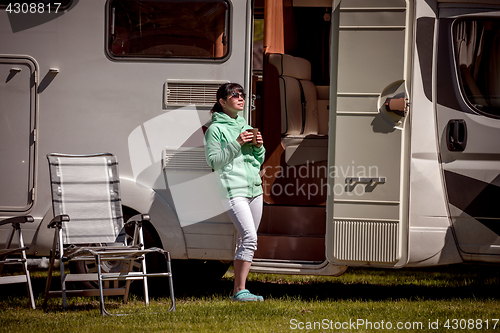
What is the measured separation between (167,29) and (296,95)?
1.68 metres

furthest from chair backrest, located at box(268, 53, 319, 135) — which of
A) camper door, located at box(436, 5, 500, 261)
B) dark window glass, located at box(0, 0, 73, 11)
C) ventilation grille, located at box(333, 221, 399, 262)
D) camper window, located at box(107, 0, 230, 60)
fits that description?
dark window glass, located at box(0, 0, 73, 11)

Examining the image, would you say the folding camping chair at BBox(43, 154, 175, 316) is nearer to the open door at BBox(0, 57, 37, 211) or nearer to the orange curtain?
the open door at BBox(0, 57, 37, 211)

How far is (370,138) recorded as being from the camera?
420 cm

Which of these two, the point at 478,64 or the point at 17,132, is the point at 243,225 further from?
the point at 478,64

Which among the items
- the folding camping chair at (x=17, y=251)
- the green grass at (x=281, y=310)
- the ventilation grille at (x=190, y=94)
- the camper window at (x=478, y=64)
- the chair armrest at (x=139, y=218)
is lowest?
the green grass at (x=281, y=310)

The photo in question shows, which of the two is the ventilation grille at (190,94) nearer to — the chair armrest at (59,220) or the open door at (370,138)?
the open door at (370,138)

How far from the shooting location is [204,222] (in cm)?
438

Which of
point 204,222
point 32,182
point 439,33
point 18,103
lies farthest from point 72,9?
point 439,33

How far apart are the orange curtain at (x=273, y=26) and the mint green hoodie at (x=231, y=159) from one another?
41.6 inches

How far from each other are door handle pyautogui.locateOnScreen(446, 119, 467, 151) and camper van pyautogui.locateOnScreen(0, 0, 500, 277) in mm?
10

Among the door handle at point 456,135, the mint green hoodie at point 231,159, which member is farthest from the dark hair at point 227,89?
the door handle at point 456,135

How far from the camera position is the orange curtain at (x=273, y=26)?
4859 mm

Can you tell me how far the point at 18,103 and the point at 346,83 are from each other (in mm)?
2579

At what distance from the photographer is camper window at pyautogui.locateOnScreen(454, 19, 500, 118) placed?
13.9ft
